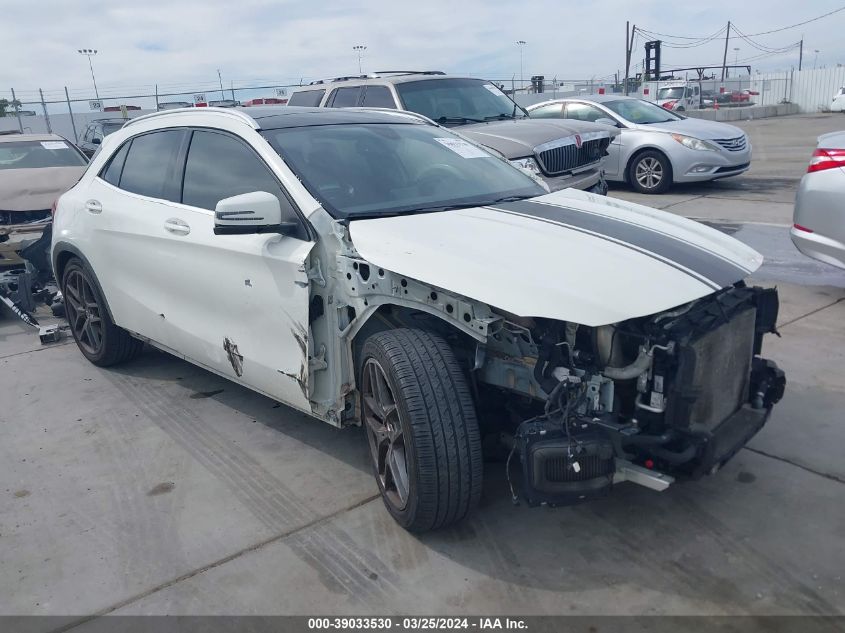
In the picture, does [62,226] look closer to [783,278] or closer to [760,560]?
[760,560]

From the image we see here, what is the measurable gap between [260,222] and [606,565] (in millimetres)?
2104

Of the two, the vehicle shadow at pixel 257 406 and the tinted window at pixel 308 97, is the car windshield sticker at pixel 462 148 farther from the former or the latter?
the tinted window at pixel 308 97

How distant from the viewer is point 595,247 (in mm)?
3158

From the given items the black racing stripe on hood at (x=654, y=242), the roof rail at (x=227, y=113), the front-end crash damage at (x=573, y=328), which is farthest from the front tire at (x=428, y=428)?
the roof rail at (x=227, y=113)

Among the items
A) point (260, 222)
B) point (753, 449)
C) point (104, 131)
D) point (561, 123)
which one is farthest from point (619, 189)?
point (104, 131)

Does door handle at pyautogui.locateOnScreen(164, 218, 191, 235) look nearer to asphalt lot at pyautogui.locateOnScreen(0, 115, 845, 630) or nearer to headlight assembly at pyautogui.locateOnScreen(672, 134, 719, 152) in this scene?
asphalt lot at pyautogui.locateOnScreen(0, 115, 845, 630)

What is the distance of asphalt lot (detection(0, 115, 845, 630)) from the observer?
2.94 meters

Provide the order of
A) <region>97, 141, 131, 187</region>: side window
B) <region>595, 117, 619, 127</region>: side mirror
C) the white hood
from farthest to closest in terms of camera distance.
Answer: <region>595, 117, 619, 127</region>: side mirror → <region>97, 141, 131, 187</region>: side window → the white hood

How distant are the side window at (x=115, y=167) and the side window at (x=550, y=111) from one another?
849 cm

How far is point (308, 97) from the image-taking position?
1038 cm

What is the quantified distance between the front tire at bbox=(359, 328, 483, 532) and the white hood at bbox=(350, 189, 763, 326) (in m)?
0.33

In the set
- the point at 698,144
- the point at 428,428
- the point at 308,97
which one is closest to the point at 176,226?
the point at 428,428

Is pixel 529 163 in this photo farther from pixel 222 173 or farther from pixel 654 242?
pixel 654 242

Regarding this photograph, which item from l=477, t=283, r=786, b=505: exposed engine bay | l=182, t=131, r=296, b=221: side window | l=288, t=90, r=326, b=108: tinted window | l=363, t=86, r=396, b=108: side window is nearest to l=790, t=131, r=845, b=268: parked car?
l=477, t=283, r=786, b=505: exposed engine bay
